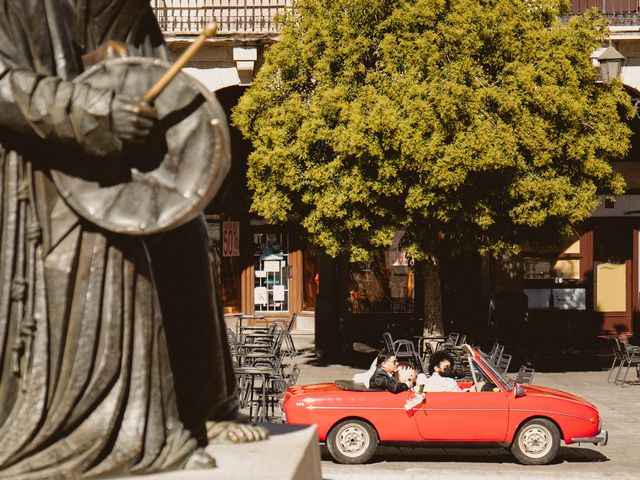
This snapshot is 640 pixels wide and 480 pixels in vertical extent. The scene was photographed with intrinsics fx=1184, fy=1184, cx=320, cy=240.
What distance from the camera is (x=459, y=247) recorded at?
1927cm

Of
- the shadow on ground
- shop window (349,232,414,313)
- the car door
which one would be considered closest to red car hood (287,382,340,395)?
the shadow on ground

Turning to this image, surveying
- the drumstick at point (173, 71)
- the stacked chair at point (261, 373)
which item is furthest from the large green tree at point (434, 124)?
the drumstick at point (173, 71)

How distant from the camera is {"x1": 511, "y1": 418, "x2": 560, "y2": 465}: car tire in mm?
13000

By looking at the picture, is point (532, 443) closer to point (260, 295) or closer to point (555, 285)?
point (555, 285)

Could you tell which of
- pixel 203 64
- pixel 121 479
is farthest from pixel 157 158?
pixel 203 64

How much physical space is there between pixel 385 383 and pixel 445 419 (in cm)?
76

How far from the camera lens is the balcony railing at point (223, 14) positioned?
24359 millimetres

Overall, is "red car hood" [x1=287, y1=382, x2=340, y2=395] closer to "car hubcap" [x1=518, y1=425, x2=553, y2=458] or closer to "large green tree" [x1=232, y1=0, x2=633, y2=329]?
"car hubcap" [x1=518, y1=425, x2=553, y2=458]

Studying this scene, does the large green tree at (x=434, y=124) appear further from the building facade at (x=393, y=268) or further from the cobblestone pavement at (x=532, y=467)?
the building facade at (x=393, y=268)

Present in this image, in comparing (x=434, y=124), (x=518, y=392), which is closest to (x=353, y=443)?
(x=518, y=392)

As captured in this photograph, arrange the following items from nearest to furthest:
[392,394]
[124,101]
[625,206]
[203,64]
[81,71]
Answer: [124,101] < [81,71] < [392,394] < [203,64] < [625,206]

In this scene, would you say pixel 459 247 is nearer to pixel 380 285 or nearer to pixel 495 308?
pixel 495 308

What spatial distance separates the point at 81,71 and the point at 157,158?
0.57 metres

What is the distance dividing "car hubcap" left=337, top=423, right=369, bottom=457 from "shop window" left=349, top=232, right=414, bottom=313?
1448cm
